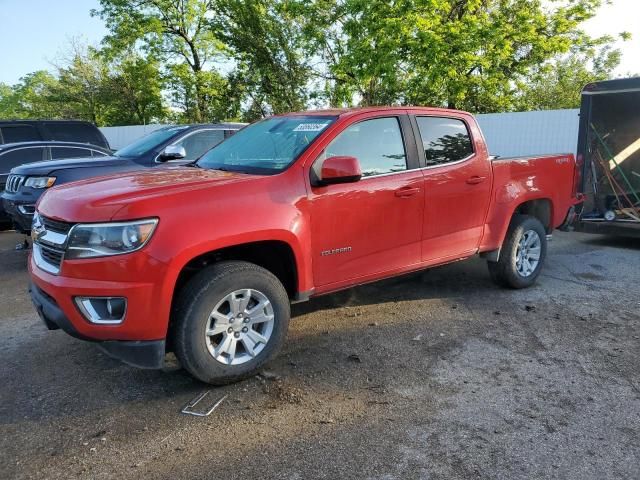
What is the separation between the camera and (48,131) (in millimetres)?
10789

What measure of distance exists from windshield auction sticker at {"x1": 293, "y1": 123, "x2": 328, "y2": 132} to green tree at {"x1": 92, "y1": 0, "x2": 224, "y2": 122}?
26144 millimetres

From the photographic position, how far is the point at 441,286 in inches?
233

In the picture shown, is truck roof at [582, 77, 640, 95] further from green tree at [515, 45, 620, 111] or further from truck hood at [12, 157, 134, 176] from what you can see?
green tree at [515, 45, 620, 111]

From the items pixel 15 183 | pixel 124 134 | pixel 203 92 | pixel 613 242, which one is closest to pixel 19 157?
pixel 15 183

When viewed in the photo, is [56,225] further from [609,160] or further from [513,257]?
[609,160]

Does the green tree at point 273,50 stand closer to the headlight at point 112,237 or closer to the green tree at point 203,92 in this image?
the green tree at point 203,92

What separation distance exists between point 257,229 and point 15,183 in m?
5.34

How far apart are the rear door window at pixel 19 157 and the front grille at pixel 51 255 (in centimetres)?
628

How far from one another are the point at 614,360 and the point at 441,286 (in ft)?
7.17

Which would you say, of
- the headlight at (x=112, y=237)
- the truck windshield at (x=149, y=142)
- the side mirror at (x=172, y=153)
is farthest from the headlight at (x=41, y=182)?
the headlight at (x=112, y=237)

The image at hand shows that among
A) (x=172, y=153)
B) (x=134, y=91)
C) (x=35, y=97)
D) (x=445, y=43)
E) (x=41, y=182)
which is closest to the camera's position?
(x=172, y=153)

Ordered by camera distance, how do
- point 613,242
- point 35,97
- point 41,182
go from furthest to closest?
1. point 35,97
2. point 613,242
3. point 41,182

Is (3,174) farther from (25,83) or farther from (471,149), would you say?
(25,83)

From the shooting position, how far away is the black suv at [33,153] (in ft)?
28.7
